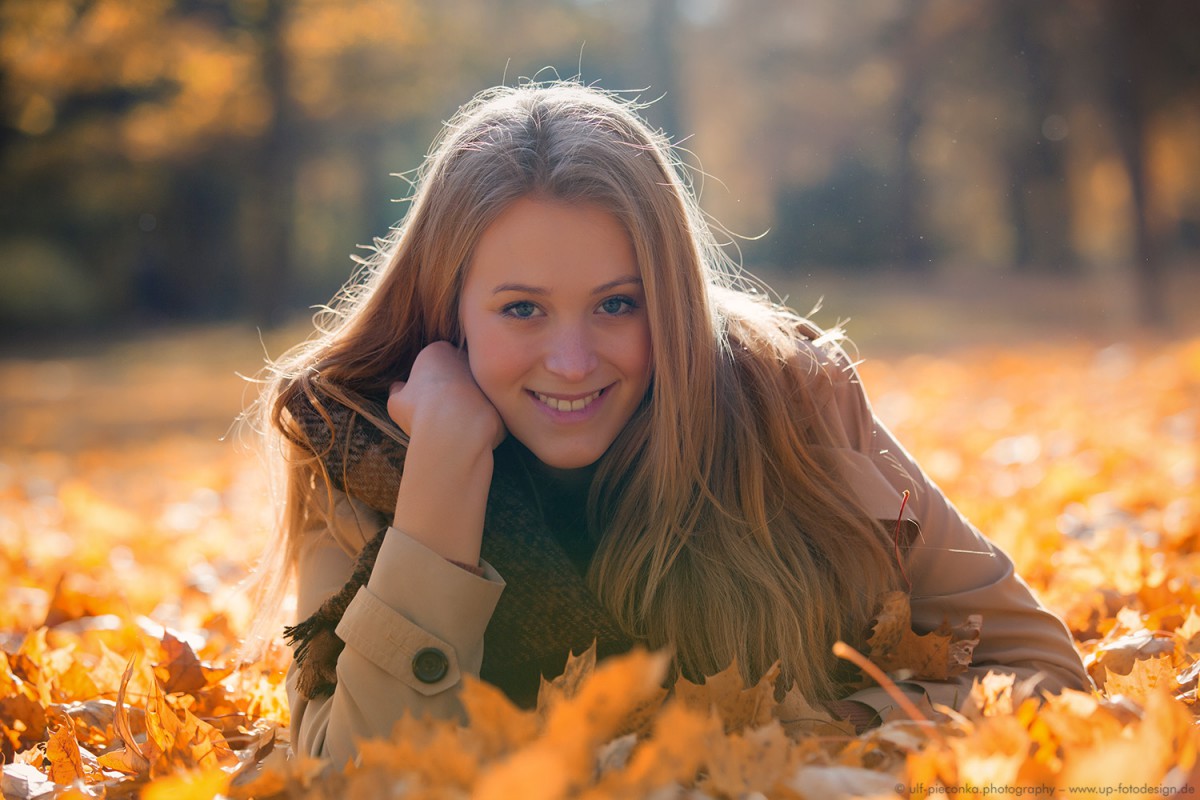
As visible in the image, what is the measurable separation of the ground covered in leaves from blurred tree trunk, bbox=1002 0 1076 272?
1097 centimetres

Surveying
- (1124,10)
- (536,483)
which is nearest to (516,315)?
(536,483)

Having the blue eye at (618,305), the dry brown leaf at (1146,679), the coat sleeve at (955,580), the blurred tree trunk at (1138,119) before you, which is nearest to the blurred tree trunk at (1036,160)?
the blurred tree trunk at (1138,119)

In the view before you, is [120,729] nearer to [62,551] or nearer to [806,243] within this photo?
[62,551]

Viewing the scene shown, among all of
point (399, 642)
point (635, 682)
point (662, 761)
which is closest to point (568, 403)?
point (399, 642)

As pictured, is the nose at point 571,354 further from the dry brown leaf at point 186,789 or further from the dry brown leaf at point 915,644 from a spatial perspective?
the dry brown leaf at point 186,789

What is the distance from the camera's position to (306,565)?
2197mm

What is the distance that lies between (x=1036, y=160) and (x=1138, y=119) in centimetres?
1049

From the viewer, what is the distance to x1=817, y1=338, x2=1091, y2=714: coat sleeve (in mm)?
2021

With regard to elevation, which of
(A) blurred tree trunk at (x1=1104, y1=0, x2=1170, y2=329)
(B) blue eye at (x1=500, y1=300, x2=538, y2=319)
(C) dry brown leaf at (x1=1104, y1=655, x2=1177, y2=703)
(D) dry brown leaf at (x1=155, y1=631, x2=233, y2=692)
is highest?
(A) blurred tree trunk at (x1=1104, y1=0, x2=1170, y2=329)

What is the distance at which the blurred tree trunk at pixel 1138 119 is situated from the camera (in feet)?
42.6

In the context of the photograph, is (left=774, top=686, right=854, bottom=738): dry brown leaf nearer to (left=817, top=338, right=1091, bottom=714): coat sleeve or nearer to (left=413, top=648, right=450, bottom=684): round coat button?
(left=817, top=338, right=1091, bottom=714): coat sleeve

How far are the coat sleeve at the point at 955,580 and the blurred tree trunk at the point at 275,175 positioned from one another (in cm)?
1458

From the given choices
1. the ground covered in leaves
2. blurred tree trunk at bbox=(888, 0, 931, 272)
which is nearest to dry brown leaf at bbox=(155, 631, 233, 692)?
the ground covered in leaves

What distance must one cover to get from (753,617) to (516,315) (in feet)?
2.32
